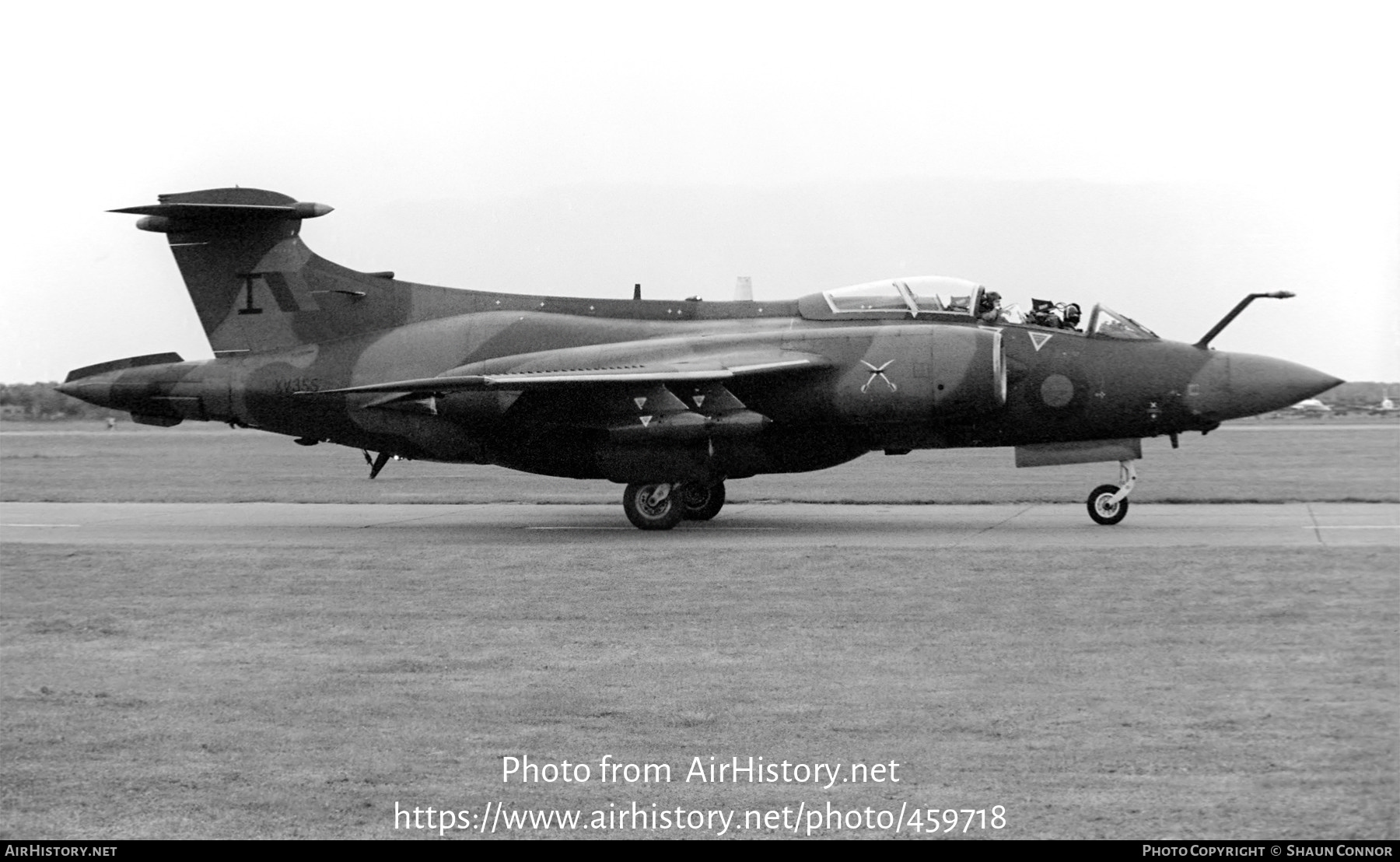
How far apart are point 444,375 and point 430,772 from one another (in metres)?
12.5

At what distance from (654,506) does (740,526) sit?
1.16 metres

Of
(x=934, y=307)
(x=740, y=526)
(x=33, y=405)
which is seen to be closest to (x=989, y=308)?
(x=934, y=307)

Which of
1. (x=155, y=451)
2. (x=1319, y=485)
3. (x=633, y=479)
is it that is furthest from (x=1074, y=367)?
(x=155, y=451)

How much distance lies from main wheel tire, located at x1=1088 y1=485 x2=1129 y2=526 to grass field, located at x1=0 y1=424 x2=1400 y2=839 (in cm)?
341

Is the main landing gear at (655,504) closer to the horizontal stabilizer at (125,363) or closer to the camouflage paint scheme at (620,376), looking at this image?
the camouflage paint scheme at (620,376)

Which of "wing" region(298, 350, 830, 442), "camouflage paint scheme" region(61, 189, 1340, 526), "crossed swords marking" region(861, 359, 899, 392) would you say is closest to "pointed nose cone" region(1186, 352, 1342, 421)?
"camouflage paint scheme" region(61, 189, 1340, 526)

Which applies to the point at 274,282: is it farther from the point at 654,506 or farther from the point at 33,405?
the point at 33,405

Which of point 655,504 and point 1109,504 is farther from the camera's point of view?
point 655,504

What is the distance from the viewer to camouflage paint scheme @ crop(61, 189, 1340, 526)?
1728 centimetres

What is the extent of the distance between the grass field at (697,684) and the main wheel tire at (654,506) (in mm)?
2342

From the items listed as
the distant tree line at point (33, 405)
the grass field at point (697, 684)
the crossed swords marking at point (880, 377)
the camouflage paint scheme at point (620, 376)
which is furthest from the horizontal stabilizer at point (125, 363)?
the distant tree line at point (33, 405)

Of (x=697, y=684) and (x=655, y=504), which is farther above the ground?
(x=655, y=504)

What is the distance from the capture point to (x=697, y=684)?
28.2 feet

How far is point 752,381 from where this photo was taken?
58.3 ft
